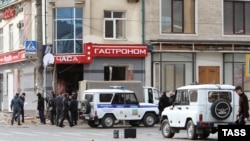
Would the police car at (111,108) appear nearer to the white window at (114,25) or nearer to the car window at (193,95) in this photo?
the white window at (114,25)

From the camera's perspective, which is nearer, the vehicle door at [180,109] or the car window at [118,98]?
the vehicle door at [180,109]

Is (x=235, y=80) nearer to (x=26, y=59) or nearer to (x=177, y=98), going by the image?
(x=26, y=59)

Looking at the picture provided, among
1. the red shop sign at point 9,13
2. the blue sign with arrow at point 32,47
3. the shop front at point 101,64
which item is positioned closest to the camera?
the blue sign with arrow at point 32,47

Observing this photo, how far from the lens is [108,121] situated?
112 feet

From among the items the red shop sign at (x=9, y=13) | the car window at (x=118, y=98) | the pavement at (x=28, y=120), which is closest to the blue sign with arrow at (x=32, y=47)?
the pavement at (x=28, y=120)

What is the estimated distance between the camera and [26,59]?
4525 centimetres

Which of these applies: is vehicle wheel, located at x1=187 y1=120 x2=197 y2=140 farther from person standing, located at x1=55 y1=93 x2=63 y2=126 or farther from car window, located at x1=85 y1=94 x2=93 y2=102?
person standing, located at x1=55 y1=93 x2=63 y2=126

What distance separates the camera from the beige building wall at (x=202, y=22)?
140ft

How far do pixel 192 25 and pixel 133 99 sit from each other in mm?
10758

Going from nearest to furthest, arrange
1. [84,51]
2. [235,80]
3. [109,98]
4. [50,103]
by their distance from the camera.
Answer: [109,98] → [50,103] → [84,51] → [235,80]

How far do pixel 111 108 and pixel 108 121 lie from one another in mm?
686

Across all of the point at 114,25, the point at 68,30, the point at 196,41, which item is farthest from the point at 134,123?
the point at 196,41

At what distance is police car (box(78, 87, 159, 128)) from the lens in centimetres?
3396

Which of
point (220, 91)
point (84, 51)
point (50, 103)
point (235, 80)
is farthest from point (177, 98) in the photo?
point (235, 80)
